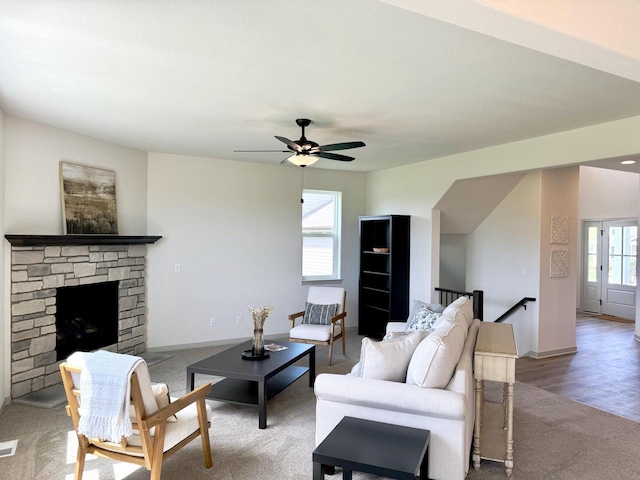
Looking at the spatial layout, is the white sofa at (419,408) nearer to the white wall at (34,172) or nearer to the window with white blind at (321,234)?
the white wall at (34,172)

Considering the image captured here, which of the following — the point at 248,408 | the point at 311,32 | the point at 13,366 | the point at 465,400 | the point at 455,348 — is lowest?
the point at 248,408

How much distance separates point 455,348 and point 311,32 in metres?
1.99

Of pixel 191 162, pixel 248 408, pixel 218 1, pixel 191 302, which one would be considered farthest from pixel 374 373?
pixel 191 162

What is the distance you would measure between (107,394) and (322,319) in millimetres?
3413

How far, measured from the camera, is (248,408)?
3.70 m

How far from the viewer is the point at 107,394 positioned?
216 cm

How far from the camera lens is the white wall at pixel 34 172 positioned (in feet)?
12.4

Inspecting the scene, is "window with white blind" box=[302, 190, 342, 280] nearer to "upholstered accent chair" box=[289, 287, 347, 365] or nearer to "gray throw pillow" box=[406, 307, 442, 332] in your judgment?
"upholstered accent chair" box=[289, 287, 347, 365]

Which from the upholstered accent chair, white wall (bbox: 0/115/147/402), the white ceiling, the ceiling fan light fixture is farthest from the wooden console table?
white wall (bbox: 0/115/147/402)

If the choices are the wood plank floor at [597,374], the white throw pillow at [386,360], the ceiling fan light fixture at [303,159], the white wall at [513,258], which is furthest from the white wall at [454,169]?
the white throw pillow at [386,360]

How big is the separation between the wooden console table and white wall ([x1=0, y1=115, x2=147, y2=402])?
3.93 m

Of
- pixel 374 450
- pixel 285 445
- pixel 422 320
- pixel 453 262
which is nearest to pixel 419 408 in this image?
pixel 374 450

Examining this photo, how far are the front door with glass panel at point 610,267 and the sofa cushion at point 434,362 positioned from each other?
776 centimetres

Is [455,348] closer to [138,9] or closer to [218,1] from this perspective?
[218,1]
